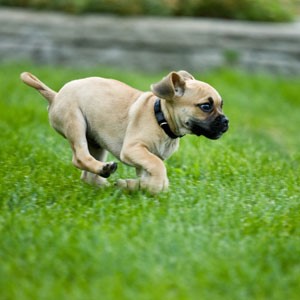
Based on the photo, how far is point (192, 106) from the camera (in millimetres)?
5781

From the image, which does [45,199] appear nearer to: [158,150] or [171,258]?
[158,150]

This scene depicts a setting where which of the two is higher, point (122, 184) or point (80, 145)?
point (80, 145)

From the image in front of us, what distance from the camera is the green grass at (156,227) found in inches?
158

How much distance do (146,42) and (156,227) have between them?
9.04 metres

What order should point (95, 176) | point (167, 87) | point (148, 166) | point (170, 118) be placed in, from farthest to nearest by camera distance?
1. point (95, 176)
2. point (170, 118)
3. point (167, 87)
4. point (148, 166)

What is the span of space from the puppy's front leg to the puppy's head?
365 millimetres

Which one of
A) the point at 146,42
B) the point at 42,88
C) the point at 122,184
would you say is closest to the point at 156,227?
the point at 122,184

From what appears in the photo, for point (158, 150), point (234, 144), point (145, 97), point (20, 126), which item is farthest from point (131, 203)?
point (20, 126)

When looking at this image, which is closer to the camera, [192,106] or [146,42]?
[192,106]

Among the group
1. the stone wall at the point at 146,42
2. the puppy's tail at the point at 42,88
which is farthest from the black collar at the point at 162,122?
the stone wall at the point at 146,42

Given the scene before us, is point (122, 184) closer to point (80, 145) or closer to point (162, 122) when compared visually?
point (80, 145)

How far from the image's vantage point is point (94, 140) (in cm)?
623

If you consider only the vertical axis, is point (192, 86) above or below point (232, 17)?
above

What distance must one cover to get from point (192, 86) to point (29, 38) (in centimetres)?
825
